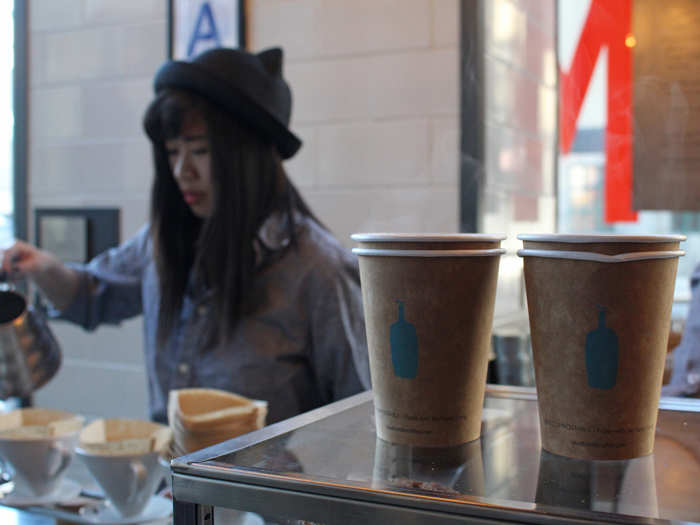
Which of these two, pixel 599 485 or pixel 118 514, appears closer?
pixel 599 485

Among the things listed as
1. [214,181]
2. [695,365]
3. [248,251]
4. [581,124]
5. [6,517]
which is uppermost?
[581,124]

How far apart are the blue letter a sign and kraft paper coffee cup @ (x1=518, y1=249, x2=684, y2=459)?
1684 mm

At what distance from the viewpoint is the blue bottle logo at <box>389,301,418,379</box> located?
60 cm

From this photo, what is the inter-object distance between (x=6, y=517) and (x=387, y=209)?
3.66 feet

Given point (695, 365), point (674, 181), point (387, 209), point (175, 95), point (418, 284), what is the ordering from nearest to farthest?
point (418, 284), point (695, 365), point (175, 95), point (674, 181), point (387, 209)

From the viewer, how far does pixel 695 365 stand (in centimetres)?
131

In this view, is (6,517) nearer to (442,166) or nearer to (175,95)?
(175,95)

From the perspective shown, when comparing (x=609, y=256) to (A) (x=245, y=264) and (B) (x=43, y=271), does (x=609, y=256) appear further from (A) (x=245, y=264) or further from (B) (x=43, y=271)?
(B) (x=43, y=271)

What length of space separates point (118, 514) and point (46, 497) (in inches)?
5.7

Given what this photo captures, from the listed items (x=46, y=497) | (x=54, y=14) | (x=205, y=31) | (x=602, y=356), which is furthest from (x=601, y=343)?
(x=54, y=14)

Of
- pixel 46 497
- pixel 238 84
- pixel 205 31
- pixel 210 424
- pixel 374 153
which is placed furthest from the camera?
pixel 205 31

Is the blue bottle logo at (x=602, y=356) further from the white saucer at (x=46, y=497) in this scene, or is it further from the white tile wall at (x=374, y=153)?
the white tile wall at (x=374, y=153)

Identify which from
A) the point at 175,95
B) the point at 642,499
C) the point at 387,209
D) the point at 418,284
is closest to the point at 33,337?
the point at 175,95

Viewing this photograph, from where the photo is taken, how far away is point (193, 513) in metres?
0.55
